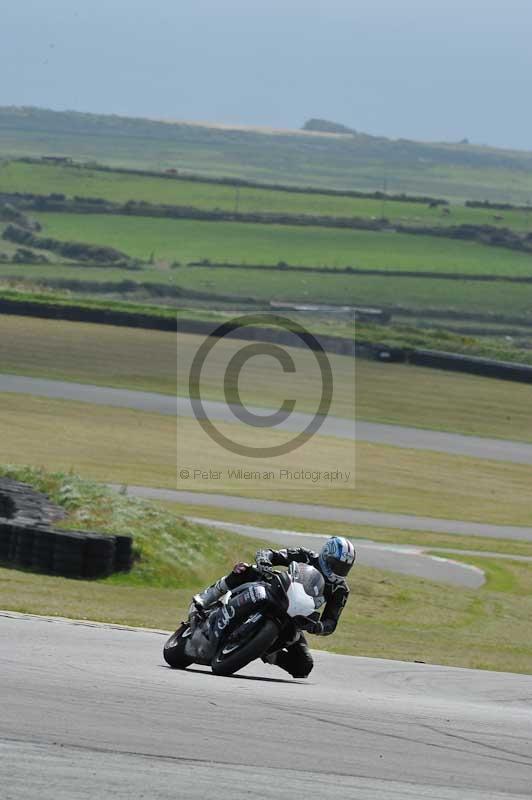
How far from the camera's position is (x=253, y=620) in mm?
10234

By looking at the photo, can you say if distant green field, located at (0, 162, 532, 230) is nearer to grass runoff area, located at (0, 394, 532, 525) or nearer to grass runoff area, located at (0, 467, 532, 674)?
grass runoff area, located at (0, 394, 532, 525)

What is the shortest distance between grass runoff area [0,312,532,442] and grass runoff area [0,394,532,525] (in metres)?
5.33

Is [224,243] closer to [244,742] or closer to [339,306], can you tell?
[339,306]

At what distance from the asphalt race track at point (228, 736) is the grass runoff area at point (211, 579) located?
4.56 m

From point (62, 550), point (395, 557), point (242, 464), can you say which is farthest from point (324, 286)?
point (62, 550)

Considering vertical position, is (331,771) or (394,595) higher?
(331,771)

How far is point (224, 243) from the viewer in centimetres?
11075

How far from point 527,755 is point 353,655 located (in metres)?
6.13

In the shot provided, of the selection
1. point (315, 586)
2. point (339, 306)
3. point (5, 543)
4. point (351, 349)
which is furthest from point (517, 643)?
point (339, 306)

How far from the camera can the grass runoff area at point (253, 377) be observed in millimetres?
46375

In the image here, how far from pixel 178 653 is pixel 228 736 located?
282 cm

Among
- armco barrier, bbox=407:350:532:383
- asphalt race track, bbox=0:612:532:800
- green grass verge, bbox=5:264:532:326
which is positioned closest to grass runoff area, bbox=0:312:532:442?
armco barrier, bbox=407:350:532:383
